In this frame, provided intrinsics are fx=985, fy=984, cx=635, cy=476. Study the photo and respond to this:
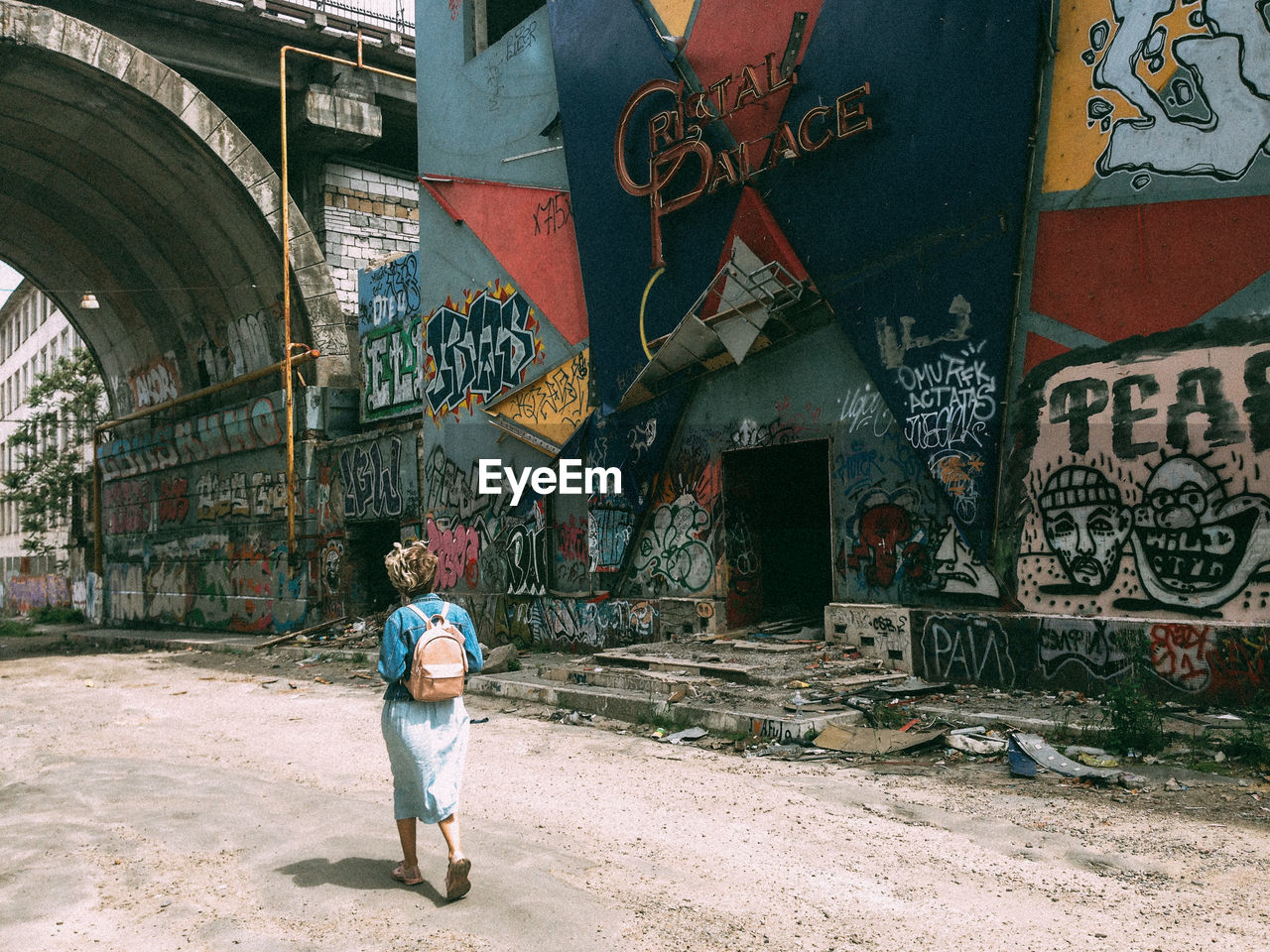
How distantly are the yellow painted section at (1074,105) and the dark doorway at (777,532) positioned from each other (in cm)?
Result: 352

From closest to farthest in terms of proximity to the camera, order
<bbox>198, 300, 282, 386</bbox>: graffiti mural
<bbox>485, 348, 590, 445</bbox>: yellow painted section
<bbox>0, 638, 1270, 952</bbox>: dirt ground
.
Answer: <bbox>0, 638, 1270, 952</bbox>: dirt ground, <bbox>485, 348, 590, 445</bbox>: yellow painted section, <bbox>198, 300, 282, 386</bbox>: graffiti mural

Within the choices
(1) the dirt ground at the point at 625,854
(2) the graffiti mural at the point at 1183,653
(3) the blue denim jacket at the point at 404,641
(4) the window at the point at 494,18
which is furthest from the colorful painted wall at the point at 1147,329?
(4) the window at the point at 494,18

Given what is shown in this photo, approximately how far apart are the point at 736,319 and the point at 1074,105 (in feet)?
12.7

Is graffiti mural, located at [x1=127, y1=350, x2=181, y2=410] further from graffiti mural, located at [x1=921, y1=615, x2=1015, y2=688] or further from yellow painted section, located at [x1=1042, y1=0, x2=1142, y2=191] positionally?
yellow painted section, located at [x1=1042, y1=0, x2=1142, y2=191]


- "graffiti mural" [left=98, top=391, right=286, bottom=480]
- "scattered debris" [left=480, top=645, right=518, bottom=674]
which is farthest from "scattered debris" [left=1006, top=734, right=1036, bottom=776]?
"graffiti mural" [left=98, top=391, right=286, bottom=480]

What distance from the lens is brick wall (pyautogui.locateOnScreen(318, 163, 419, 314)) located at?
21.2m

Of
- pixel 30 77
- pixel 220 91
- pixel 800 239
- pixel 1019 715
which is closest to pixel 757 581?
pixel 800 239

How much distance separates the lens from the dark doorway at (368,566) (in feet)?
57.9

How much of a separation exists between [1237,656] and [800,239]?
563 cm

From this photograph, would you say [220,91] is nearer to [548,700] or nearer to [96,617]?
[96,617]

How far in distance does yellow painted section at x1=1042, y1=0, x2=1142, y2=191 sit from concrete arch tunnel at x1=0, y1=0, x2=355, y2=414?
14.1 meters

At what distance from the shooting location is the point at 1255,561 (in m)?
7.08

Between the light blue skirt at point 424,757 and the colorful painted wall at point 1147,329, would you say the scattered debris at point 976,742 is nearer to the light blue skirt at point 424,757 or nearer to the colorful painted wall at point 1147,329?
the colorful painted wall at point 1147,329

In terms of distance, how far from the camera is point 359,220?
21781 mm
